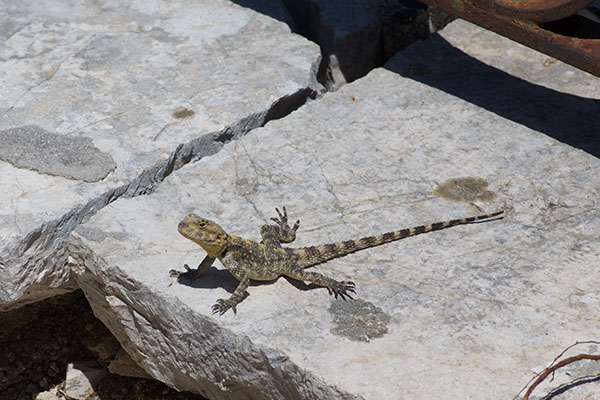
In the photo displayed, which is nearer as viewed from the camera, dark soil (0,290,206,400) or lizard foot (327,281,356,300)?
lizard foot (327,281,356,300)

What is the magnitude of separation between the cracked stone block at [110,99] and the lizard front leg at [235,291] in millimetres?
1014

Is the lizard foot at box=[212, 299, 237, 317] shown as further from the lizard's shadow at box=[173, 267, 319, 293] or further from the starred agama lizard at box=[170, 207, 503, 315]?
the lizard's shadow at box=[173, 267, 319, 293]

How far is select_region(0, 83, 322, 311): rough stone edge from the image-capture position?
160 inches

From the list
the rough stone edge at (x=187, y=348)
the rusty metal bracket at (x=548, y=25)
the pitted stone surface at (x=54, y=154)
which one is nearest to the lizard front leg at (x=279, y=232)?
the rough stone edge at (x=187, y=348)

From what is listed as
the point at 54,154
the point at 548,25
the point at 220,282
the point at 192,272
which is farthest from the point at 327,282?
the point at 548,25

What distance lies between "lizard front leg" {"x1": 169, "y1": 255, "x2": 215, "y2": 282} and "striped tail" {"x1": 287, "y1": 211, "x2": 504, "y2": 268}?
0.45m

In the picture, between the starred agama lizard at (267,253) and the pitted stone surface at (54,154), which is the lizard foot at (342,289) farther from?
the pitted stone surface at (54,154)

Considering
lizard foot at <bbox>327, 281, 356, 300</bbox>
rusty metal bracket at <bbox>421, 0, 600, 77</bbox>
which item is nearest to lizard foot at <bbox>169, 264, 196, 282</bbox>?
lizard foot at <bbox>327, 281, 356, 300</bbox>

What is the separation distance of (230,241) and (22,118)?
1.91 metres

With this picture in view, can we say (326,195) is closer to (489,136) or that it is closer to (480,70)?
(489,136)

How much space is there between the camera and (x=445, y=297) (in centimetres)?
378

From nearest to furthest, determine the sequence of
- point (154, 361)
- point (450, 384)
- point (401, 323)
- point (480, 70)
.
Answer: point (450, 384) → point (401, 323) → point (154, 361) → point (480, 70)

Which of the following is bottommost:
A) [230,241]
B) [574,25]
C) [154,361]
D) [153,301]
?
[154,361]

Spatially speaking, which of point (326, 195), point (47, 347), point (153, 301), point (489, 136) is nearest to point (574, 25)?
point (489, 136)
